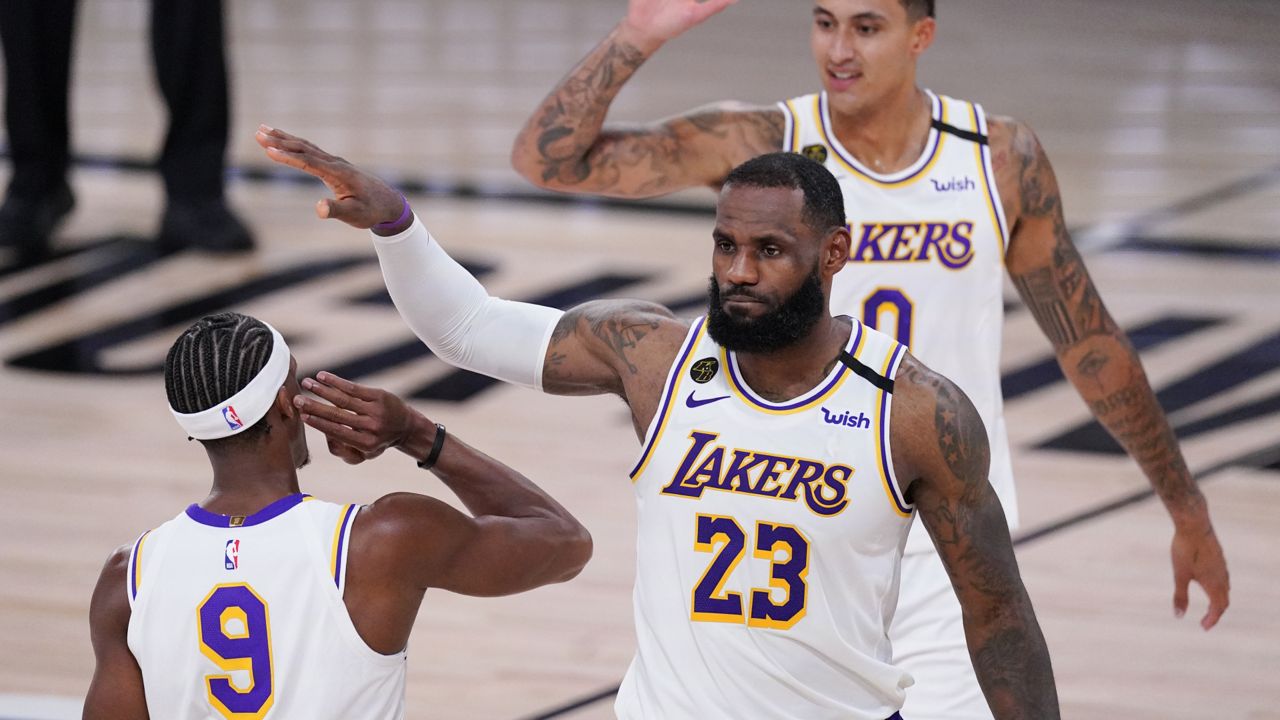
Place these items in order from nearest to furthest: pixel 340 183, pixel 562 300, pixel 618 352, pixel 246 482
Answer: pixel 246 482 → pixel 340 183 → pixel 618 352 → pixel 562 300

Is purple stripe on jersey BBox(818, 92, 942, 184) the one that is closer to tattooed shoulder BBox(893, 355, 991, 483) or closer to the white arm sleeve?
the white arm sleeve

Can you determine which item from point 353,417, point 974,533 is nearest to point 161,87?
point 353,417

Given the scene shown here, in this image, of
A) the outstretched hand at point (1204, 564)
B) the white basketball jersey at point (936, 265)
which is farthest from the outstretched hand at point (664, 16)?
the outstretched hand at point (1204, 564)

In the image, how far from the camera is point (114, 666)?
3.11 meters

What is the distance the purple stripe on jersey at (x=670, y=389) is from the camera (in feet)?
10.9

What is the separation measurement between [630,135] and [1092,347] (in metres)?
1.18

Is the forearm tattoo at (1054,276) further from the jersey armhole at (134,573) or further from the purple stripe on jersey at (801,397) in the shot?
the jersey armhole at (134,573)

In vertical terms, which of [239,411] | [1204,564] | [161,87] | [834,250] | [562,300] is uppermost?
[834,250]

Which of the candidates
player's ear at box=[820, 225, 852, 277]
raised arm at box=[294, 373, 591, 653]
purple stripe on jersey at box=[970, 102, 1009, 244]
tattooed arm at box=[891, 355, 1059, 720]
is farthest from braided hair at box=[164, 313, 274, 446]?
purple stripe on jersey at box=[970, 102, 1009, 244]

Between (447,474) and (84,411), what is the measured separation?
4.45 m

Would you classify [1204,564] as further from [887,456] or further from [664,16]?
[664,16]

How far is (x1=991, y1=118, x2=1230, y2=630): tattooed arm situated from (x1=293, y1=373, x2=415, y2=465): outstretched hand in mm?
1616

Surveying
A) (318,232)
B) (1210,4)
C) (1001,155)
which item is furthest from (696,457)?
(1210,4)

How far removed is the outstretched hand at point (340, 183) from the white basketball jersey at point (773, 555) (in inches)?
26.6
